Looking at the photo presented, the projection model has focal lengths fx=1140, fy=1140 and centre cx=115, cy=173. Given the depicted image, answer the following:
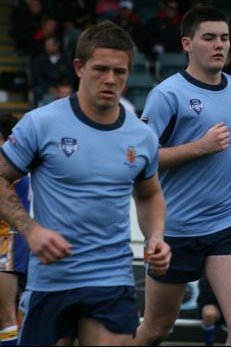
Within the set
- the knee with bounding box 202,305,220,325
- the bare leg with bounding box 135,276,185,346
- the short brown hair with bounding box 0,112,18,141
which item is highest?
the short brown hair with bounding box 0,112,18,141

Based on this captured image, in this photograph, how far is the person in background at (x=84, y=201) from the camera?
5.17 meters

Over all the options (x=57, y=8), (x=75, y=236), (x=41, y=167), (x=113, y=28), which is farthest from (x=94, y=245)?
(x=57, y=8)

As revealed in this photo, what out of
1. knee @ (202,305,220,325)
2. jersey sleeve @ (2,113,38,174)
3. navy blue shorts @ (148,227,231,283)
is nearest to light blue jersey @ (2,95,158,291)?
jersey sleeve @ (2,113,38,174)

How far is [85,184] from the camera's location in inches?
205

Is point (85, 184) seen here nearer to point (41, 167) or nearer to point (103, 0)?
point (41, 167)

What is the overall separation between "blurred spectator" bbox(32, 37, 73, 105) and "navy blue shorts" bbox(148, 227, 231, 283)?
8.91 meters

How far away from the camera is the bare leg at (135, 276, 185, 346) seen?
681cm

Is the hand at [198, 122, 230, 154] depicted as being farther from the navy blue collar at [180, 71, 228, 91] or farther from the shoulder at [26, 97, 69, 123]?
the shoulder at [26, 97, 69, 123]

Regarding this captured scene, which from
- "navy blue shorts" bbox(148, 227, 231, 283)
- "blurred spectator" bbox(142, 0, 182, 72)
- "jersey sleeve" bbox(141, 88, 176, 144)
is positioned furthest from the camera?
"blurred spectator" bbox(142, 0, 182, 72)

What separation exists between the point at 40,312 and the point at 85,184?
0.62 meters

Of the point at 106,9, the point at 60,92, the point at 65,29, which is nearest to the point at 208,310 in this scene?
the point at 60,92

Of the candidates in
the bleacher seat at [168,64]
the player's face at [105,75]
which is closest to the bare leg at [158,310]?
the player's face at [105,75]

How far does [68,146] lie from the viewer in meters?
5.18

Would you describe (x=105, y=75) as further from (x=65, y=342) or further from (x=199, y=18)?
(x=199, y=18)
